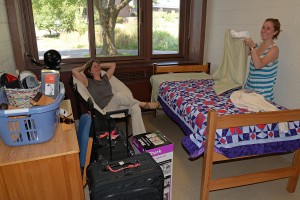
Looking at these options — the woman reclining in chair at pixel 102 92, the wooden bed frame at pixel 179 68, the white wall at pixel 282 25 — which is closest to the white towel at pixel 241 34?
the white wall at pixel 282 25

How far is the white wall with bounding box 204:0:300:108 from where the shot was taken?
2338 mm

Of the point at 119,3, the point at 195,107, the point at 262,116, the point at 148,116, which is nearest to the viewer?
the point at 262,116

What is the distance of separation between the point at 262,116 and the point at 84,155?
1305mm

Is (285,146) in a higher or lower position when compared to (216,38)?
lower

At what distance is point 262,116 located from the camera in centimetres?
164

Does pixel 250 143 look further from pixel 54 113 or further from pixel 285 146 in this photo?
pixel 54 113

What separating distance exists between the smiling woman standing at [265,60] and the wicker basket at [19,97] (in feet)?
6.41

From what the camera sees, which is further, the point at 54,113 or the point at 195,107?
the point at 195,107

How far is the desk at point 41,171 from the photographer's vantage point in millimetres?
1235

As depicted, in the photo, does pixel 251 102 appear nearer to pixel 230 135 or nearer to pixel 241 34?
pixel 230 135

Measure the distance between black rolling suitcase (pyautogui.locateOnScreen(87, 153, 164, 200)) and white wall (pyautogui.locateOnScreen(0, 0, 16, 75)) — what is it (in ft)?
4.81

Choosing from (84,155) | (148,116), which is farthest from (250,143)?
(148,116)

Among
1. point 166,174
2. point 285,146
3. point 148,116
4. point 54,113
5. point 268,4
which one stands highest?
point 268,4

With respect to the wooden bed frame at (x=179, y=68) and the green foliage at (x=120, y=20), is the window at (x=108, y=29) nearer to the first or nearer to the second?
the green foliage at (x=120, y=20)
